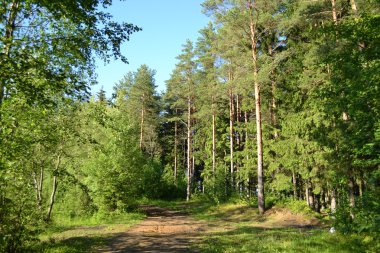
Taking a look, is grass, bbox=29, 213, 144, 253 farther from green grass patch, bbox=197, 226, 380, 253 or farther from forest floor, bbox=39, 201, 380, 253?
green grass patch, bbox=197, 226, 380, 253

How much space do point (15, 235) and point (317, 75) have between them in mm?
15719

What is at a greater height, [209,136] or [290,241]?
[209,136]

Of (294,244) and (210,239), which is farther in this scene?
(210,239)

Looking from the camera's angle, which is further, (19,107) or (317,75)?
(317,75)

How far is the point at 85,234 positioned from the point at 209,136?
2814cm

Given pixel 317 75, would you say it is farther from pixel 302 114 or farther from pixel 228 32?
pixel 228 32

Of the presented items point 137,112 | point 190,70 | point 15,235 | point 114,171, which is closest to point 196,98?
point 190,70

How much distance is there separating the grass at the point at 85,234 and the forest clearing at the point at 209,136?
4.3 inches

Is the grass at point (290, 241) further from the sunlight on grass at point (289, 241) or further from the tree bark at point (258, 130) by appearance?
the tree bark at point (258, 130)

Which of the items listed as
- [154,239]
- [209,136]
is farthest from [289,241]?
[209,136]

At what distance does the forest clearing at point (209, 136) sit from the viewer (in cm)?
655

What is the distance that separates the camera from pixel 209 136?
4047cm

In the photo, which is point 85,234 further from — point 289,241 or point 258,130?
point 258,130

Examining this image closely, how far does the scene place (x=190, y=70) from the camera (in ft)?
110
